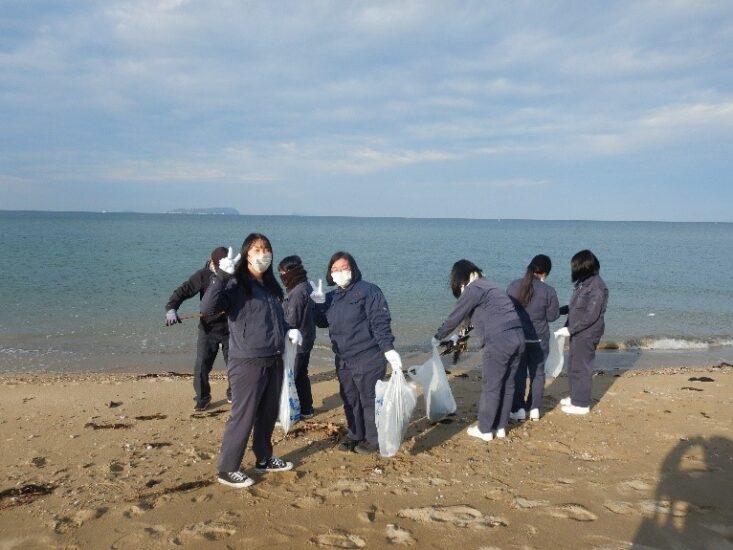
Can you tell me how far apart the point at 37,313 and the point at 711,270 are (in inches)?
1308

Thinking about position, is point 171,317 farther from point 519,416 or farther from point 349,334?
point 519,416

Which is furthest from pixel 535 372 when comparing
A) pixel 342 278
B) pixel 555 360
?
pixel 342 278

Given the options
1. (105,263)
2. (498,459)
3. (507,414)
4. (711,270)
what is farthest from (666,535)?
(711,270)

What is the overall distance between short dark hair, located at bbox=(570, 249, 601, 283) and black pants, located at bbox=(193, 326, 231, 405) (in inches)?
151

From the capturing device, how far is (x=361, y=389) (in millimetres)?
4352

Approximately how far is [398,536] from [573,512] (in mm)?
1217

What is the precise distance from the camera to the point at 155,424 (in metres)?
5.40

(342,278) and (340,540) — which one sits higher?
(342,278)

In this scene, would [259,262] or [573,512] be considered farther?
Result: [259,262]

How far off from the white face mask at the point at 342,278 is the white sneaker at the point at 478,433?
1.96 metres

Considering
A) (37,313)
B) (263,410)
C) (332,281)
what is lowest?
(37,313)

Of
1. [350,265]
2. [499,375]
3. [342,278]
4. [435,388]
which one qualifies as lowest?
[435,388]

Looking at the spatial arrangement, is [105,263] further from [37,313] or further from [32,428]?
[32,428]

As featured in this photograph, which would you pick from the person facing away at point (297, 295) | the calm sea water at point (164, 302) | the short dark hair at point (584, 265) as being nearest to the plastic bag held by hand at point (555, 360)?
the short dark hair at point (584, 265)
